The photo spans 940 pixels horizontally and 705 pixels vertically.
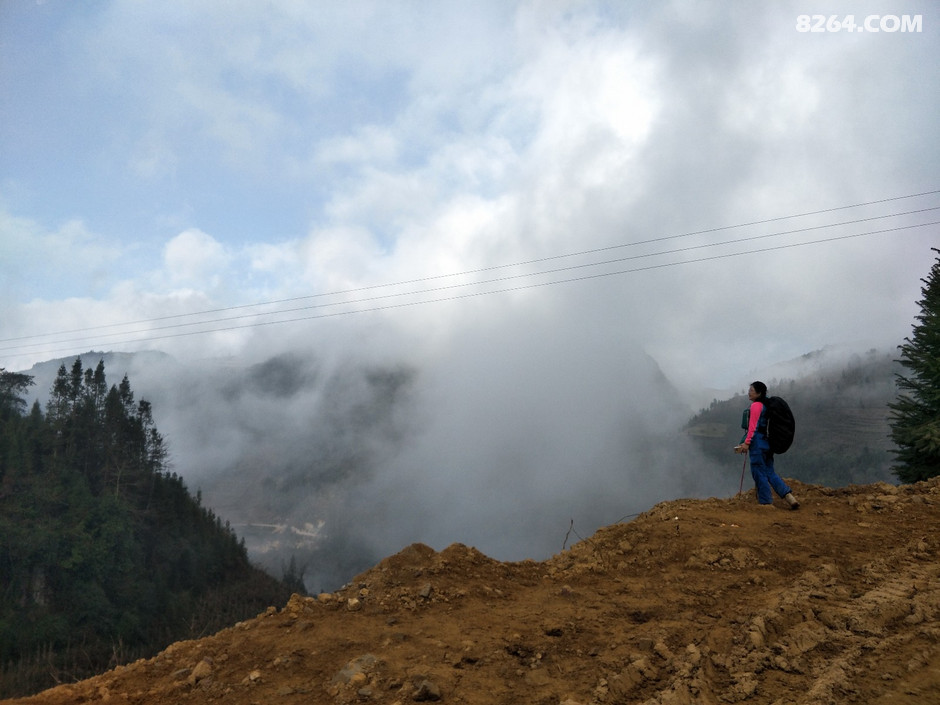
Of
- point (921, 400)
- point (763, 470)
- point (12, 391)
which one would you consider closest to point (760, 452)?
point (763, 470)

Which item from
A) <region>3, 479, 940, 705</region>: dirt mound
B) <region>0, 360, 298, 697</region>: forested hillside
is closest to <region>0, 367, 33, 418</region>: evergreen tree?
<region>0, 360, 298, 697</region>: forested hillside

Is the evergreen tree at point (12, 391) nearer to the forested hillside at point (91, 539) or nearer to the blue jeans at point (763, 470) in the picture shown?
the forested hillside at point (91, 539)

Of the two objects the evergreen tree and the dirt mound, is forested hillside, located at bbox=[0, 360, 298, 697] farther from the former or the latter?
the dirt mound

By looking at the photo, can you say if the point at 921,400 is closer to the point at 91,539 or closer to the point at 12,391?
the point at 91,539

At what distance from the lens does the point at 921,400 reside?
26109 mm

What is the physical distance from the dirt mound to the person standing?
85.1 inches

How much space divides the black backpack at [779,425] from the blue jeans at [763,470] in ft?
0.46

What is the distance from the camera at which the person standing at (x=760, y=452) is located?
10.8 metres

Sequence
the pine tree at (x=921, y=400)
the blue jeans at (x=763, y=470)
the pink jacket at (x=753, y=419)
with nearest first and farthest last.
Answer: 1. the blue jeans at (x=763, y=470)
2. the pink jacket at (x=753, y=419)
3. the pine tree at (x=921, y=400)

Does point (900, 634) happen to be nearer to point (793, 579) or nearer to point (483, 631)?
point (793, 579)

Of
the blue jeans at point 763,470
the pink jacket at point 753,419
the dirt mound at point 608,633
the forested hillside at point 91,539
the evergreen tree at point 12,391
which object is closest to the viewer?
the dirt mound at point 608,633

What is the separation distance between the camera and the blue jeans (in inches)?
423

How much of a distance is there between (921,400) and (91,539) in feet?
331

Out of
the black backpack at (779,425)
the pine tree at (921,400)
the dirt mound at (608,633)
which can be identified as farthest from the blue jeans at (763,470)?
the pine tree at (921,400)
